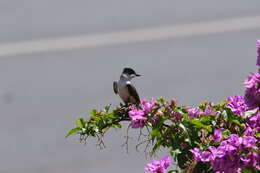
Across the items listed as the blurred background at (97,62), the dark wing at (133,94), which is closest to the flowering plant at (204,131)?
the dark wing at (133,94)

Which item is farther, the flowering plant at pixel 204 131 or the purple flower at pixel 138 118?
the purple flower at pixel 138 118

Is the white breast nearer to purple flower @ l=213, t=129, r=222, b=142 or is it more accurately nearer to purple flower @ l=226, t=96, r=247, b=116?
purple flower @ l=226, t=96, r=247, b=116

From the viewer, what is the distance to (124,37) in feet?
33.6

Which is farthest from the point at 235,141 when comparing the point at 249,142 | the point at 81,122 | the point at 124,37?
the point at 124,37

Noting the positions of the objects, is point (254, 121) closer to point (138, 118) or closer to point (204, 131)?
point (204, 131)

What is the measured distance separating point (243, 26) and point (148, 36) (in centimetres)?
137

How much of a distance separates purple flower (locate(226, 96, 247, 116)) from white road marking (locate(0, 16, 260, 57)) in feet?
24.2

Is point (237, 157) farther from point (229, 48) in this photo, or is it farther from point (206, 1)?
point (206, 1)

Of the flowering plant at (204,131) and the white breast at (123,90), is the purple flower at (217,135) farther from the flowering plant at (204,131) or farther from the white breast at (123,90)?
the white breast at (123,90)

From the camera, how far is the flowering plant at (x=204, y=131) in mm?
2342

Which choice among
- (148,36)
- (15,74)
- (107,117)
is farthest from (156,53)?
(107,117)

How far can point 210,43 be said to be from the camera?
10.1m

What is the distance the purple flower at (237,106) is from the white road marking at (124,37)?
24.2ft

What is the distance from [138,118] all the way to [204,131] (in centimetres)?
24
